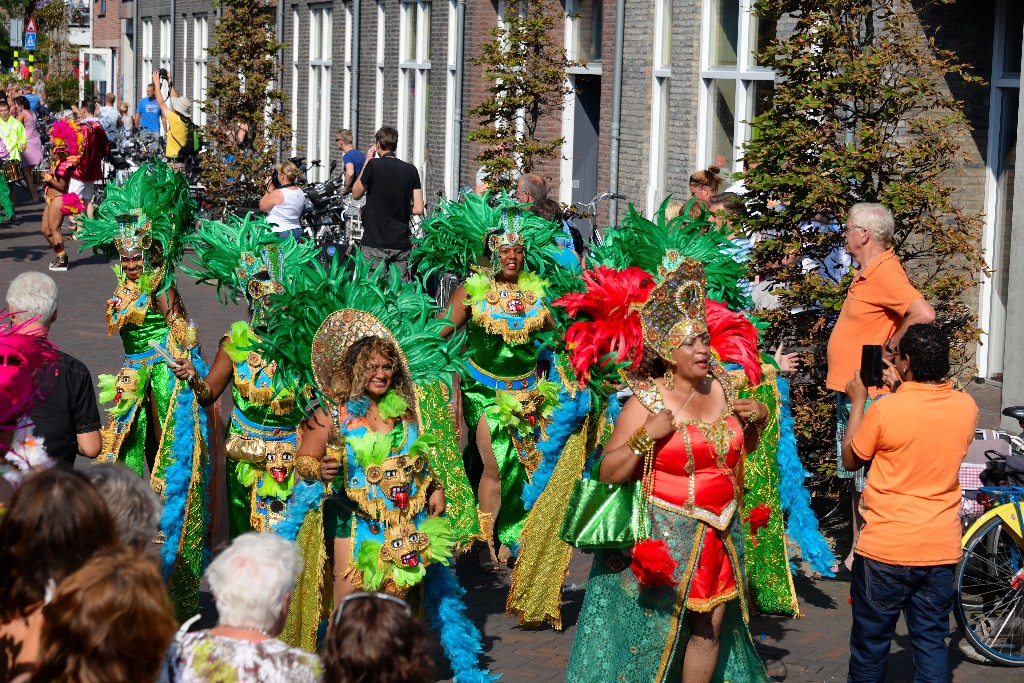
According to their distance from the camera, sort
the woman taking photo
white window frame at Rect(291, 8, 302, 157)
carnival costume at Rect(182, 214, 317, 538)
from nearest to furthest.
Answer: carnival costume at Rect(182, 214, 317, 538) → the woman taking photo → white window frame at Rect(291, 8, 302, 157)

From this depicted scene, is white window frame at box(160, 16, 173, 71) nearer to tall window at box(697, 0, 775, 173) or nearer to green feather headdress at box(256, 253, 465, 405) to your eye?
tall window at box(697, 0, 775, 173)

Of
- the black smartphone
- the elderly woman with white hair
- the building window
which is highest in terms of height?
the building window

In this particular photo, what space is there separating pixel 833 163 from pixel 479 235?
2.07m

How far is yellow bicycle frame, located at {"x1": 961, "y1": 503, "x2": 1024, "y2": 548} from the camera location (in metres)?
6.43

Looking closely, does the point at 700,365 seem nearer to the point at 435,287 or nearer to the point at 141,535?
the point at 141,535

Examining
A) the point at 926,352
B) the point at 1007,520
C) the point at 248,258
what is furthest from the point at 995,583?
the point at 248,258

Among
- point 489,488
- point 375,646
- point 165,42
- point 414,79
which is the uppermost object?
point 165,42

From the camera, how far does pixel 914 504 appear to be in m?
5.21

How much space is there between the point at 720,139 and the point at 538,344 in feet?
24.0

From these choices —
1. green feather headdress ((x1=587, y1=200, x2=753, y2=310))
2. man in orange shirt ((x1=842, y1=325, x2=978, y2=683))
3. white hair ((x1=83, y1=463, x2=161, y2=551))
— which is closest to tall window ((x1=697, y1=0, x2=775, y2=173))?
green feather headdress ((x1=587, y1=200, x2=753, y2=310))

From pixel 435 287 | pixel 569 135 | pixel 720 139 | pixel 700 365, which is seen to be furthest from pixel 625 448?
pixel 569 135

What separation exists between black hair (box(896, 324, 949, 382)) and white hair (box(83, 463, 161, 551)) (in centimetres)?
275

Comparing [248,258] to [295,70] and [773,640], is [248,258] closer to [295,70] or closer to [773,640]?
[773,640]

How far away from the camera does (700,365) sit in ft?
17.1
